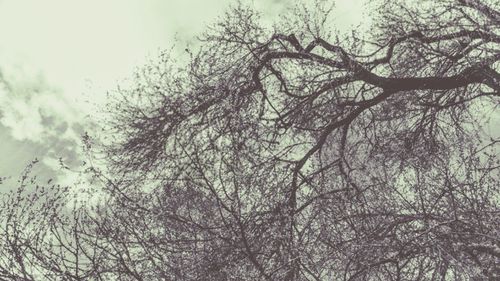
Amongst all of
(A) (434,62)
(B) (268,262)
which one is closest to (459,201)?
(B) (268,262)

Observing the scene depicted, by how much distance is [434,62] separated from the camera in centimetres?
807

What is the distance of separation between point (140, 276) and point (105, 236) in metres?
0.60

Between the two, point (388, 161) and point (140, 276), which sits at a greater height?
point (388, 161)

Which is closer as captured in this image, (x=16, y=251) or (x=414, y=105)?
(x=16, y=251)

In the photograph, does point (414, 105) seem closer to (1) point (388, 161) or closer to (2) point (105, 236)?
(1) point (388, 161)

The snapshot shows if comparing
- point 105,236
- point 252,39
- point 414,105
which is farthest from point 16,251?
point 414,105

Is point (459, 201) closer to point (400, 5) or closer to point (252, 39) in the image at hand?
point (400, 5)

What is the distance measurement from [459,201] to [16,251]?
5584 millimetres

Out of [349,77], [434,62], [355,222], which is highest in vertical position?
[434,62]

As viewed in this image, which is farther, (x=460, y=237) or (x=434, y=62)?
(x=434, y=62)

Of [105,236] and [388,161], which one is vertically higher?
[388,161]

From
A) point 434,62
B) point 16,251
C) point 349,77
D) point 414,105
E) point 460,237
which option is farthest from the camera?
point 414,105

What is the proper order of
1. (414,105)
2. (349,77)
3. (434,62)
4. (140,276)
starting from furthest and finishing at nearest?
(414,105) < (434,62) < (349,77) < (140,276)

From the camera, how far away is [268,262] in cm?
579
